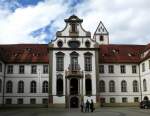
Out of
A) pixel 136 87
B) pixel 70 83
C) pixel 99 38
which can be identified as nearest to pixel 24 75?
pixel 70 83

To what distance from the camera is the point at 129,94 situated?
207 feet

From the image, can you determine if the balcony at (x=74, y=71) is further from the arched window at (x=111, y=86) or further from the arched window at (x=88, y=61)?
the arched window at (x=111, y=86)

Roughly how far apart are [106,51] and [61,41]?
12.0 metres

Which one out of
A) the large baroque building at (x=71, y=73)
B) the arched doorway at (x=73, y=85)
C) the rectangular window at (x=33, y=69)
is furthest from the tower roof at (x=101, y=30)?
the arched doorway at (x=73, y=85)

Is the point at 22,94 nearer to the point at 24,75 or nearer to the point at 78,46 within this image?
the point at 24,75

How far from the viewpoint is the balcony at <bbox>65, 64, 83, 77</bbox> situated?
5794cm

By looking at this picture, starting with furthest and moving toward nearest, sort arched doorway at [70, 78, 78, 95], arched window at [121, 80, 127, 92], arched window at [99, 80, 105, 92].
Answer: arched window at [121, 80, 127, 92] < arched window at [99, 80, 105, 92] < arched doorway at [70, 78, 78, 95]

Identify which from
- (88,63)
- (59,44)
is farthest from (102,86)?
(59,44)

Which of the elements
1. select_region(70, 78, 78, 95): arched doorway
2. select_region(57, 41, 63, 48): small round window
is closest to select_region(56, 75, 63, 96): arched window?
select_region(70, 78, 78, 95): arched doorway

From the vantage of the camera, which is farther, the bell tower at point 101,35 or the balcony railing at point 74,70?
the bell tower at point 101,35

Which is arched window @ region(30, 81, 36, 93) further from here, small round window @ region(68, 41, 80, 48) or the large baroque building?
small round window @ region(68, 41, 80, 48)

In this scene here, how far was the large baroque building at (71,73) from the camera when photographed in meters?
58.1

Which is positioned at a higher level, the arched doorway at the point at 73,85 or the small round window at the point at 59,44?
the small round window at the point at 59,44

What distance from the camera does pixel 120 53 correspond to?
66688 mm
